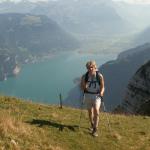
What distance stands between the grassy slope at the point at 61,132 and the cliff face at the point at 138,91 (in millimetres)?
29024

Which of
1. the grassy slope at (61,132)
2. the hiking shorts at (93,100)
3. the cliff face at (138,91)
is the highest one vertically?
the hiking shorts at (93,100)

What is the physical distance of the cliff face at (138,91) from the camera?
167ft

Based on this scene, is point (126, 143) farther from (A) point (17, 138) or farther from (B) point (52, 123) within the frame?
(A) point (17, 138)

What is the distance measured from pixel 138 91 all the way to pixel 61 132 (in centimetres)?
3755

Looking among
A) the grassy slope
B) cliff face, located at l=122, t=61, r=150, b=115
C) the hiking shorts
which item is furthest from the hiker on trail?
cliff face, located at l=122, t=61, r=150, b=115

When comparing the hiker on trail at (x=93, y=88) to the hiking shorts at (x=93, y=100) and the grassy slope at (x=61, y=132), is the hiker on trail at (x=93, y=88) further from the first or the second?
the grassy slope at (x=61, y=132)

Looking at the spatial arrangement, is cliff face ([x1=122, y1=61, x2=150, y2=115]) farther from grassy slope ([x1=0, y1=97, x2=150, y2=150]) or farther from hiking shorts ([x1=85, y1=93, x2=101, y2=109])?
hiking shorts ([x1=85, y1=93, x2=101, y2=109])

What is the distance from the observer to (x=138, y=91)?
5234cm

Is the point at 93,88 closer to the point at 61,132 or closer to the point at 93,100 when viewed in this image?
the point at 93,100

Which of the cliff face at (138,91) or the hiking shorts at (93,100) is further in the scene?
the cliff face at (138,91)

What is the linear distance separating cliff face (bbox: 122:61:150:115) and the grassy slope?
1143 inches

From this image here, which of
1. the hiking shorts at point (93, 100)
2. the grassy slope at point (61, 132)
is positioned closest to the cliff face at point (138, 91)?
the grassy slope at point (61, 132)

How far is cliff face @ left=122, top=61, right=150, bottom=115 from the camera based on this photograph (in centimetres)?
5088

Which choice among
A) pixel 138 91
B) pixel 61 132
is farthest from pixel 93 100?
pixel 138 91
